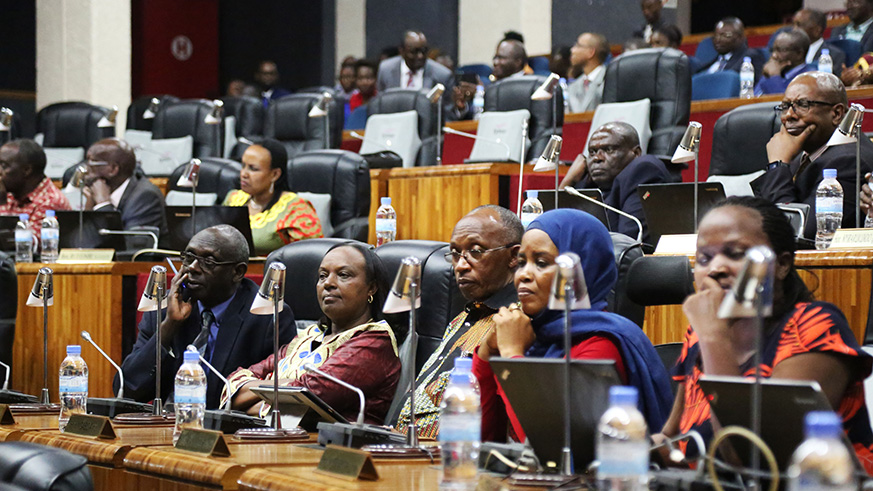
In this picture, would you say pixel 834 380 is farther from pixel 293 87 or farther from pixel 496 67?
pixel 293 87

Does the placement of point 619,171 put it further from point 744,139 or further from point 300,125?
point 300,125

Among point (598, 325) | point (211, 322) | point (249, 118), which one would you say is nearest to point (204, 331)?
point (211, 322)

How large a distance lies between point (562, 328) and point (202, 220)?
9.10 feet

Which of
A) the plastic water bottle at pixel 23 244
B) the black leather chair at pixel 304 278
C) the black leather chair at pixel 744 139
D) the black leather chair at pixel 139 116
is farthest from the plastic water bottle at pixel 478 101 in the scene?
the black leather chair at pixel 304 278

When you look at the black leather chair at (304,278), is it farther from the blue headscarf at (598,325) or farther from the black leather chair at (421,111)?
the black leather chair at (421,111)

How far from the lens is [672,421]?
212 cm

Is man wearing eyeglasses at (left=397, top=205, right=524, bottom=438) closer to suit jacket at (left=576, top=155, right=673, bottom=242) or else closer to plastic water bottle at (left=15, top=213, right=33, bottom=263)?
suit jacket at (left=576, top=155, right=673, bottom=242)

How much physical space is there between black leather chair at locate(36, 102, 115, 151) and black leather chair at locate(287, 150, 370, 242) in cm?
301

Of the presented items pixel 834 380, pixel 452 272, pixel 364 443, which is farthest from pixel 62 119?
pixel 834 380

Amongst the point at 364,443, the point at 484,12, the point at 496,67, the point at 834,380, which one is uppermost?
the point at 484,12

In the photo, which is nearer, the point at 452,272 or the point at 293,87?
the point at 452,272

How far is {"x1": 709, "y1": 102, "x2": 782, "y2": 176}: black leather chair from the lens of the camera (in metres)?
4.86

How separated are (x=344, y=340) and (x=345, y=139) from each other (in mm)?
5154

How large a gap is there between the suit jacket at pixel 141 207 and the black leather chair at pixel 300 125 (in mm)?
1791
